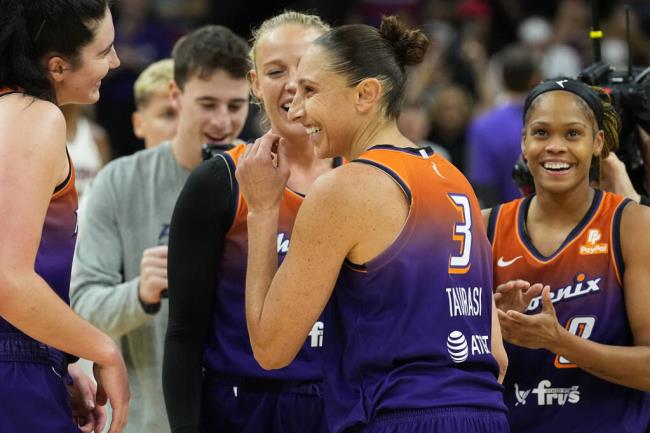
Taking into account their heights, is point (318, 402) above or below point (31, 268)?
below

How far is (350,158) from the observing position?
309 cm

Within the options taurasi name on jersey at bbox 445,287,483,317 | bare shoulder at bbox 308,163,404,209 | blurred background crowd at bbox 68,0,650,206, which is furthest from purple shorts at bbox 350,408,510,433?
blurred background crowd at bbox 68,0,650,206

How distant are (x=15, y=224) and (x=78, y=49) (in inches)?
22.6

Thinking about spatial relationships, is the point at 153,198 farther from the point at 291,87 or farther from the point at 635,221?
the point at 635,221

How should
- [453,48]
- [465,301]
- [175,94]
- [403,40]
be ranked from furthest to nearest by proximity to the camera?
1. [453,48]
2. [175,94]
3. [403,40]
4. [465,301]

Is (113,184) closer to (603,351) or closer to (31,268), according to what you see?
(31,268)

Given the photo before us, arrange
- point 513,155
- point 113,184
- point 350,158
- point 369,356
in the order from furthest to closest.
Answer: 1. point 513,155
2. point 113,184
3. point 350,158
4. point 369,356

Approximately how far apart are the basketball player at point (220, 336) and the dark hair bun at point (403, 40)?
649 millimetres

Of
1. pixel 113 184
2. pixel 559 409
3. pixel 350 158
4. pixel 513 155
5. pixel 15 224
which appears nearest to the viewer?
pixel 15 224

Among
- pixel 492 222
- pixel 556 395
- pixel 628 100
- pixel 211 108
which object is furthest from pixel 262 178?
pixel 628 100

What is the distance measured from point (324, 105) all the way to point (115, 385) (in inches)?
37.9

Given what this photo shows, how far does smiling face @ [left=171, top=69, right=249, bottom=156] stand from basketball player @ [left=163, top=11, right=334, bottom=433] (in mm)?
936

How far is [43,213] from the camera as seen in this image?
8.95 feet

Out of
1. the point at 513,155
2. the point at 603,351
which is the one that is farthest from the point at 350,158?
the point at 513,155
